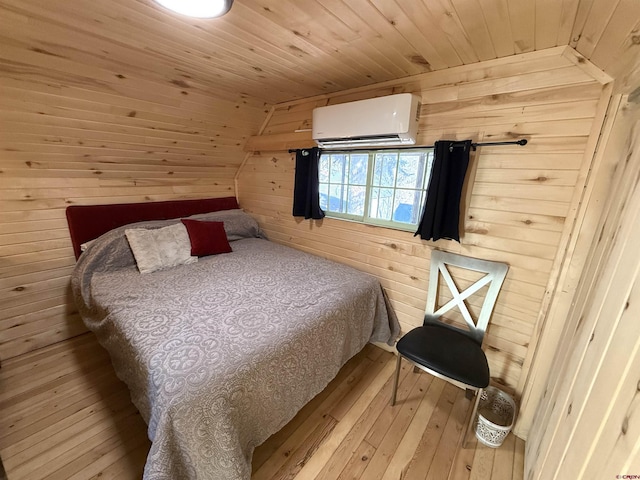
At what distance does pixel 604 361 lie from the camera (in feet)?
2.30

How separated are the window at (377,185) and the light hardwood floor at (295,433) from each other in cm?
125

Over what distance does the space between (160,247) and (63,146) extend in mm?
933

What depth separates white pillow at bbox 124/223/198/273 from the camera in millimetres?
2004

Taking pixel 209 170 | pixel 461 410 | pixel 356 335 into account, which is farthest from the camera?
pixel 209 170

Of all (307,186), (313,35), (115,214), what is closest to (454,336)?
(307,186)

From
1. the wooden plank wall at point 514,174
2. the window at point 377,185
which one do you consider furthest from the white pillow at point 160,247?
the wooden plank wall at point 514,174

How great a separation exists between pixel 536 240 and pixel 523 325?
1.75 feet

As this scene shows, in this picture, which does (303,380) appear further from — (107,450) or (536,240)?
(536,240)

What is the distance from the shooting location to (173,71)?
67.7 inches

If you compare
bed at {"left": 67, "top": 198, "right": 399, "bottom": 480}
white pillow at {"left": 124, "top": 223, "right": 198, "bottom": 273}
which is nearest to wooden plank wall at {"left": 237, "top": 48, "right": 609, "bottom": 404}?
bed at {"left": 67, "top": 198, "right": 399, "bottom": 480}

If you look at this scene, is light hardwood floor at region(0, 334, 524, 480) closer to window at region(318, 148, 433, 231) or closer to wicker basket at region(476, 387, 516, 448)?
wicker basket at region(476, 387, 516, 448)

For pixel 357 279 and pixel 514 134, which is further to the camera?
pixel 357 279

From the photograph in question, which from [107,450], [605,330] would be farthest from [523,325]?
[107,450]

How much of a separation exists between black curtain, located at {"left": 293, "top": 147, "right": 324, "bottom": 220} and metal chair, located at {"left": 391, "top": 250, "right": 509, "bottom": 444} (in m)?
1.11
